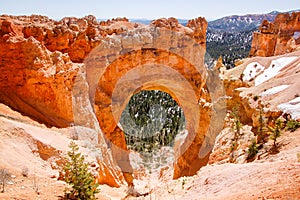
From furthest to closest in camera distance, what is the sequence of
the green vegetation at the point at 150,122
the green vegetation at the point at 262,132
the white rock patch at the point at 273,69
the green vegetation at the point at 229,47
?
the green vegetation at the point at 229,47 < the green vegetation at the point at 150,122 < the white rock patch at the point at 273,69 < the green vegetation at the point at 262,132

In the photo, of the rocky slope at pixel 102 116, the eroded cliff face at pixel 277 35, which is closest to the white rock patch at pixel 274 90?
the rocky slope at pixel 102 116

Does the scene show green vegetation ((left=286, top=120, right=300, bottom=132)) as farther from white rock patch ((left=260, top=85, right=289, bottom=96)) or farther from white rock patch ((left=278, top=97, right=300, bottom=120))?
white rock patch ((left=260, top=85, right=289, bottom=96))

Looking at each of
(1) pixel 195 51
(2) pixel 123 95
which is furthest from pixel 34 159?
(1) pixel 195 51

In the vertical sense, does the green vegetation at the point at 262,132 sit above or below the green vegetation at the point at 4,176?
above

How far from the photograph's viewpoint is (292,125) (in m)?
11.5

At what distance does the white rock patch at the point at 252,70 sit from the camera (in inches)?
877

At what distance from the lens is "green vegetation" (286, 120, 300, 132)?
37.4 ft

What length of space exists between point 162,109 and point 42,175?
135 ft

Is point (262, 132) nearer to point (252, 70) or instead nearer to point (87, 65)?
point (252, 70)

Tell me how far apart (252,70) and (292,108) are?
11013 millimetres

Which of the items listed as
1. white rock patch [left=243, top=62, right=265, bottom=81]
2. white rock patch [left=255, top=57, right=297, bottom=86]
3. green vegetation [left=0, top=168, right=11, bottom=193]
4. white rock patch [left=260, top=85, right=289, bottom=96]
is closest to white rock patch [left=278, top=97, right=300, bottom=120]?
white rock patch [left=260, top=85, right=289, bottom=96]

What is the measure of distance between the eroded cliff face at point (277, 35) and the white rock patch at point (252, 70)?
590 inches

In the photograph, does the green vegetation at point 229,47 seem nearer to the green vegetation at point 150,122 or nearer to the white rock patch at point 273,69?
the green vegetation at point 150,122

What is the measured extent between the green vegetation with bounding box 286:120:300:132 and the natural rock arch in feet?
27.0
